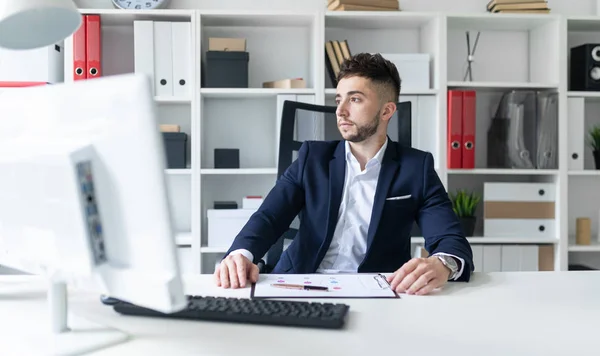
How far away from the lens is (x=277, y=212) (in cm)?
184

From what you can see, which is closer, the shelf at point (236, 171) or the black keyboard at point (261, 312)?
the black keyboard at point (261, 312)

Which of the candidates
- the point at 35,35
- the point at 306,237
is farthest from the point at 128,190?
the point at 306,237

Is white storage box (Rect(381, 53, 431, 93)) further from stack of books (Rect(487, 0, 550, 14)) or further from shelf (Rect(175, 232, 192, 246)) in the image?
shelf (Rect(175, 232, 192, 246))

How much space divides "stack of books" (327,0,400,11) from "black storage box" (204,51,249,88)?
54cm

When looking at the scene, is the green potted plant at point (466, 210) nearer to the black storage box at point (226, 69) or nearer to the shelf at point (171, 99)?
the black storage box at point (226, 69)

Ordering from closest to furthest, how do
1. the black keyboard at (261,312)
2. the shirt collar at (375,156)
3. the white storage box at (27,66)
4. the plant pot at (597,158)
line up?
the black keyboard at (261,312), the shirt collar at (375,156), the white storage box at (27,66), the plant pot at (597,158)

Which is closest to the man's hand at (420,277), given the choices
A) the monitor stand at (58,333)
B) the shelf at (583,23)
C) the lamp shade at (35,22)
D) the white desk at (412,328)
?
the white desk at (412,328)

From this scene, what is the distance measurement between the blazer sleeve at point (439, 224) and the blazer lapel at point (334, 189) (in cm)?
26

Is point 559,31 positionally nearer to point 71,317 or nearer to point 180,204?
point 180,204

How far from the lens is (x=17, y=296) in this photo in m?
1.26

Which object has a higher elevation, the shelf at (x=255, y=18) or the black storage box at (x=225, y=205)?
the shelf at (x=255, y=18)

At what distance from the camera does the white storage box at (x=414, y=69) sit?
3148 millimetres

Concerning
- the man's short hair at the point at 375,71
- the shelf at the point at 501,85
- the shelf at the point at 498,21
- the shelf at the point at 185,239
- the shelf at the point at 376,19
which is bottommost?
the shelf at the point at 185,239

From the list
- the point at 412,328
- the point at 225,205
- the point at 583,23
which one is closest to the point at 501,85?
the point at 583,23
